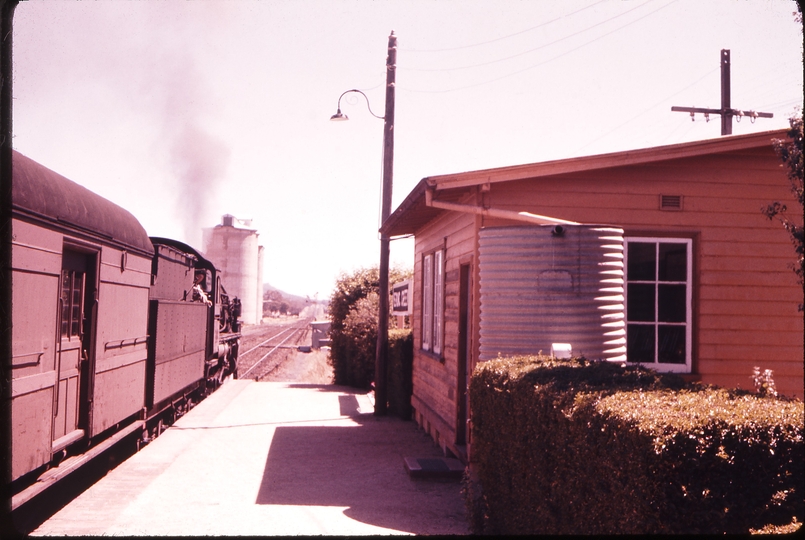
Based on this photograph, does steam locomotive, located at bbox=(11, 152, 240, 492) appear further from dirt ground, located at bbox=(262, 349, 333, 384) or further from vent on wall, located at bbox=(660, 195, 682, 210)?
dirt ground, located at bbox=(262, 349, 333, 384)

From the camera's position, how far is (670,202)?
Answer: 8.16 m

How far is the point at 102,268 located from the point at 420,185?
3525 millimetres

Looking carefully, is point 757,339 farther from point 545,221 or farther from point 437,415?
point 437,415

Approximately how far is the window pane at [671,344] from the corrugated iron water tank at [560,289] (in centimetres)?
236

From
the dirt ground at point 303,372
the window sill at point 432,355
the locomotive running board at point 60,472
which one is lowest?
the dirt ground at point 303,372

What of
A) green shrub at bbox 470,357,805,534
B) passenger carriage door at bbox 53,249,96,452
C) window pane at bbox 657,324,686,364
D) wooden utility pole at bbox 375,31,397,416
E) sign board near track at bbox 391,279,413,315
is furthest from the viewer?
wooden utility pole at bbox 375,31,397,416

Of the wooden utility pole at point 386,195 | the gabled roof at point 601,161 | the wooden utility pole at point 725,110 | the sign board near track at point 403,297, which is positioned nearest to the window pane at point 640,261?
the gabled roof at point 601,161

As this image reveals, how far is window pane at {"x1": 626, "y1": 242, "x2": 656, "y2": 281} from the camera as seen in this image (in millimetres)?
8023

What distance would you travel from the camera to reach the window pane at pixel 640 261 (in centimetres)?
802

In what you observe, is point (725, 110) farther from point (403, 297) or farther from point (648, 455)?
point (648, 455)

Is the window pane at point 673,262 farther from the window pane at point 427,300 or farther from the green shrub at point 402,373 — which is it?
the green shrub at point 402,373

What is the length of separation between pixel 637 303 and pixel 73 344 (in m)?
5.78

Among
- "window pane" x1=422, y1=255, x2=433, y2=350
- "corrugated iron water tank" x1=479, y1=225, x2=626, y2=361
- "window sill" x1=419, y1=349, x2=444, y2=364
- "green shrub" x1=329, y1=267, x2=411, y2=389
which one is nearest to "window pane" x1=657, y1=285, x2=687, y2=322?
"corrugated iron water tank" x1=479, y1=225, x2=626, y2=361

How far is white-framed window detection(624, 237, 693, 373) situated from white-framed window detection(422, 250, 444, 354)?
316 cm
